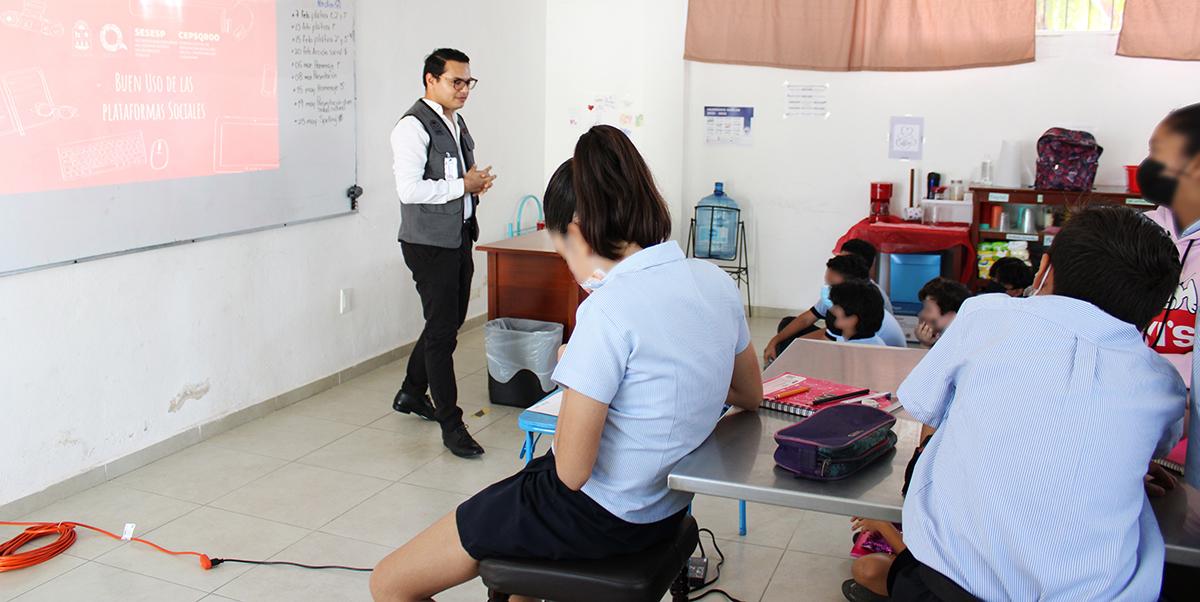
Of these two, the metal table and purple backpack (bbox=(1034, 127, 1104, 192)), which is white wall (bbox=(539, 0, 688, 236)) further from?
the metal table

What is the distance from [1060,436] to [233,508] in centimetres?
276

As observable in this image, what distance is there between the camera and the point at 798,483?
1.69 meters

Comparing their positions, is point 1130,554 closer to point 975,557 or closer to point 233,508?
point 975,557

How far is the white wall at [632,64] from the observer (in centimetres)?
655

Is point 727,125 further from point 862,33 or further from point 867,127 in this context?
point 862,33

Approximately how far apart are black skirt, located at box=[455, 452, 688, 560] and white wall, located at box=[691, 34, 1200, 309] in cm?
501

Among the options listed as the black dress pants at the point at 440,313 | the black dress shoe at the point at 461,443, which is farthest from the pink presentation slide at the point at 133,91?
the black dress shoe at the point at 461,443

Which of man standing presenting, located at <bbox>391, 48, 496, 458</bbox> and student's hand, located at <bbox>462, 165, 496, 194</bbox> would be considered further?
student's hand, located at <bbox>462, 165, 496, 194</bbox>

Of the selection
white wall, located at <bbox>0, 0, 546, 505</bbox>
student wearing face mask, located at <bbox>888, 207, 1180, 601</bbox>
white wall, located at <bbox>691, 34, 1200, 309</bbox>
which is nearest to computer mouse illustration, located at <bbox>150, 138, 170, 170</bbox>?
white wall, located at <bbox>0, 0, 546, 505</bbox>

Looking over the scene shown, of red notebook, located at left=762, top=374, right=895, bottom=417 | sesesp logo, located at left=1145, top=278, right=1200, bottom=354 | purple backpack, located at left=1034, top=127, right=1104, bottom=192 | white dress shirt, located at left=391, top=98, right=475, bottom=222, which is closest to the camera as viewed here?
red notebook, located at left=762, top=374, right=895, bottom=417

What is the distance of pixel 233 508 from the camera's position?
339 cm

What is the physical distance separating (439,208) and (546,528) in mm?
2231

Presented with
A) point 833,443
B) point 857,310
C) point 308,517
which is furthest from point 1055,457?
point 308,517

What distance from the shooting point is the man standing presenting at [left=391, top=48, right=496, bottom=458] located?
3.80m
